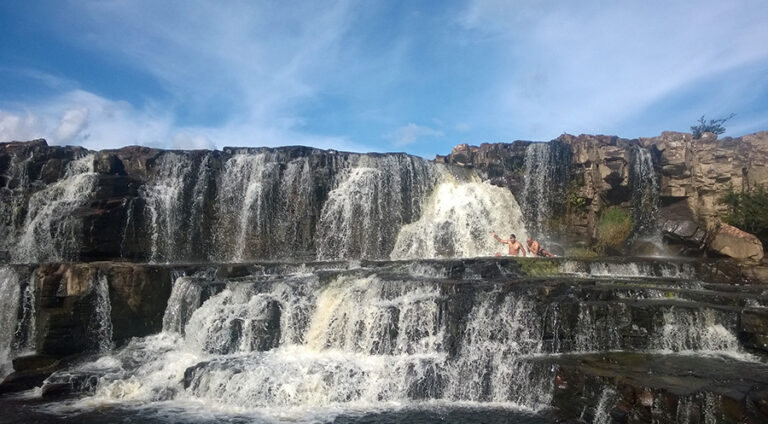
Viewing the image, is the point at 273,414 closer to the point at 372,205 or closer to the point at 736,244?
the point at 372,205

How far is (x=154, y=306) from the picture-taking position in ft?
42.7

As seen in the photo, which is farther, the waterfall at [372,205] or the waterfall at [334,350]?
the waterfall at [372,205]

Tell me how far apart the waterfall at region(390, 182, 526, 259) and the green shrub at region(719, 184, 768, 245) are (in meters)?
7.48

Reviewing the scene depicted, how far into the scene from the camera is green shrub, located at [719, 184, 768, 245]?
17188 millimetres

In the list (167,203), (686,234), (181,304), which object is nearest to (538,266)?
(686,234)

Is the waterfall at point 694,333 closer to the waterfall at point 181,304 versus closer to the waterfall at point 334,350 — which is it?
the waterfall at point 334,350

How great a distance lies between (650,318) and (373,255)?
1181 cm

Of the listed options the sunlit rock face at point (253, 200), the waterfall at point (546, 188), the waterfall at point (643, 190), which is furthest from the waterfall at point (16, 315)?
the waterfall at point (643, 190)

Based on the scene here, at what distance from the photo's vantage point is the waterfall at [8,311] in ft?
40.9

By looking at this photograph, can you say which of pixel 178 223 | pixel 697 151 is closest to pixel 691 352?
pixel 697 151

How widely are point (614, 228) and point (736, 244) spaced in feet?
15.8

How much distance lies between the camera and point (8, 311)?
12641mm

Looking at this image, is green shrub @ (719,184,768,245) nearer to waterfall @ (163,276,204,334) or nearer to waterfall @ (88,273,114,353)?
waterfall @ (163,276,204,334)

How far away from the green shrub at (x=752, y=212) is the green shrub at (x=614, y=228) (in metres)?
3.36
